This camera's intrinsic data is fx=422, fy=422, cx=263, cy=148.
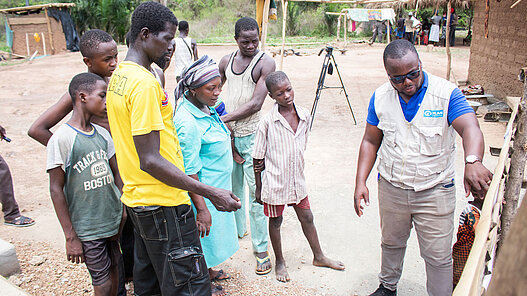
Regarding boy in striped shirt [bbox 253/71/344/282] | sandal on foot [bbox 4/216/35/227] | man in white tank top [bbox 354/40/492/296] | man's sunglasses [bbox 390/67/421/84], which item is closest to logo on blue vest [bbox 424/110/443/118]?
man in white tank top [bbox 354/40/492/296]

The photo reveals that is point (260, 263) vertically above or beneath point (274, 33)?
beneath

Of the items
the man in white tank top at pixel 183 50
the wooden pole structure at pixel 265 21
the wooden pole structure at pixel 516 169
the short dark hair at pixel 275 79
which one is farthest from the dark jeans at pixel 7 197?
the wooden pole structure at pixel 516 169

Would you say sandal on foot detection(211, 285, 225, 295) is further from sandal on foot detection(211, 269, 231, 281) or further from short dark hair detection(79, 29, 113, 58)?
short dark hair detection(79, 29, 113, 58)

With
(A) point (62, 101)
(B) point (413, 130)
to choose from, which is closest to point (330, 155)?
(B) point (413, 130)

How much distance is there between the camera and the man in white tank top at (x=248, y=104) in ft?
11.6

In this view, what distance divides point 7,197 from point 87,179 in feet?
7.49

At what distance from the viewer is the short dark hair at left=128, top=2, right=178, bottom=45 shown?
1968 millimetres

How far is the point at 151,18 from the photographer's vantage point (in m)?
1.96

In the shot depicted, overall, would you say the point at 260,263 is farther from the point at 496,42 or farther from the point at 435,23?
the point at 435,23

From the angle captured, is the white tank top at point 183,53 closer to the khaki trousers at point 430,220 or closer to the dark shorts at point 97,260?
the dark shorts at point 97,260

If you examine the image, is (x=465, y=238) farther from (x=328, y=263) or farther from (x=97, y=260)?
(x=97, y=260)

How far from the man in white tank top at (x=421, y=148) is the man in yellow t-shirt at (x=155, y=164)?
1.12 m

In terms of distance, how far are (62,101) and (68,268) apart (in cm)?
146

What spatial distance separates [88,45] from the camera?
9.70 feet
